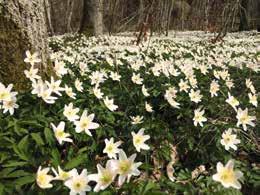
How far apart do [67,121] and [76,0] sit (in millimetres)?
29161

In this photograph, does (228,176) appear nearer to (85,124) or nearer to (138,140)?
(138,140)

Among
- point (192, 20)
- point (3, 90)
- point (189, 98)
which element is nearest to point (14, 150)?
point (3, 90)

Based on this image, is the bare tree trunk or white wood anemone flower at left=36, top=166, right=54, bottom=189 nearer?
white wood anemone flower at left=36, top=166, right=54, bottom=189

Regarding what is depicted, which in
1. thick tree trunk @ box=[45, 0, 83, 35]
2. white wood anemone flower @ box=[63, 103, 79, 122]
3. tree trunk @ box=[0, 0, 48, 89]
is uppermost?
tree trunk @ box=[0, 0, 48, 89]

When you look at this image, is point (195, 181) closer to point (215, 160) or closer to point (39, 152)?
point (215, 160)

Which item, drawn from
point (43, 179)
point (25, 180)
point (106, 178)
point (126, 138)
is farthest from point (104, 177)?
point (126, 138)

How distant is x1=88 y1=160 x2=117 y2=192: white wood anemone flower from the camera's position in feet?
5.82

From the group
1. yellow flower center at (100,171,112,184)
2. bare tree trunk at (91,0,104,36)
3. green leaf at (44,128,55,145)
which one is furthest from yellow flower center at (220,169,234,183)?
bare tree trunk at (91,0,104,36)

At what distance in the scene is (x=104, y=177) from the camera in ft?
5.90

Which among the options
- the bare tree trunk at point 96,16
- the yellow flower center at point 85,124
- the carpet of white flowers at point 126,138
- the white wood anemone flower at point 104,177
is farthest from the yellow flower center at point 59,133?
the bare tree trunk at point 96,16

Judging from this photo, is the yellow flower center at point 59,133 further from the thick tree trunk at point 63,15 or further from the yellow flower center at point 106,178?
the thick tree trunk at point 63,15

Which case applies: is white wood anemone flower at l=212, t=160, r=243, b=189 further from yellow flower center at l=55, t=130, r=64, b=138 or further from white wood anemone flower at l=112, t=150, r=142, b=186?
yellow flower center at l=55, t=130, r=64, b=138

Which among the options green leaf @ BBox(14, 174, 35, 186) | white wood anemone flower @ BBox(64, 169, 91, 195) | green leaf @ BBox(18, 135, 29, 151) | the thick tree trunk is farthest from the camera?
the thick tree trunk

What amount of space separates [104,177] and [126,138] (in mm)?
1155
